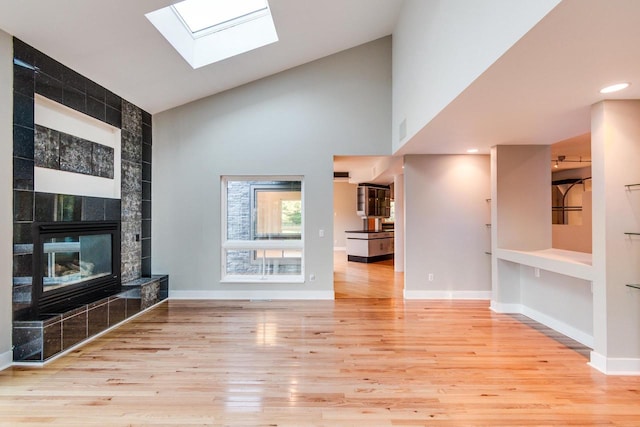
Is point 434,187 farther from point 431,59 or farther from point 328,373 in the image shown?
point 328,373

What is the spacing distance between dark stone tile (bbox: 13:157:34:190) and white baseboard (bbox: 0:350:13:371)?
146 centimetres

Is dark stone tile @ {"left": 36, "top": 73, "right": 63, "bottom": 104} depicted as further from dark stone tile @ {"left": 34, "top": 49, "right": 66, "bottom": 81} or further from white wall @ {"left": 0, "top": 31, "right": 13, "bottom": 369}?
white wall @ {"left": 0, "top": 31, "right": 13, "bottom": 369}

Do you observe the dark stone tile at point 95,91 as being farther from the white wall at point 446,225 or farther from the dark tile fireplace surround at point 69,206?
the white wall at point 446,225

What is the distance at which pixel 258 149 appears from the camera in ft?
17.2

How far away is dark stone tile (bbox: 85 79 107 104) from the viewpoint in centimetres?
388

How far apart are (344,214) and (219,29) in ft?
27.8

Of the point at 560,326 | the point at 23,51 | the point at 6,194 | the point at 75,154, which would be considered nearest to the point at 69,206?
the point at 75,154

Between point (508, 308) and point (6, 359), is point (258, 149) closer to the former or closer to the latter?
point (6, 359)

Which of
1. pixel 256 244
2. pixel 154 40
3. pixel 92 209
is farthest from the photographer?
pixel 256 244

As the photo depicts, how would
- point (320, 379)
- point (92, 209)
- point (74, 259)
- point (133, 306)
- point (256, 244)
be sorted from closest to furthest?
point (320, 379) < point (74, 259) < point (92, 209) < point (133, 306) < point (256, 244)

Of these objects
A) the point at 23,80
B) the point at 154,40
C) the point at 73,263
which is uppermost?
the point at 154,40

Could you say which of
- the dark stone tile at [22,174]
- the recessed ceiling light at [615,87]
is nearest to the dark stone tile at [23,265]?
the dark stone tile at [22,174]

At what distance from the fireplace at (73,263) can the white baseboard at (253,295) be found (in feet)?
3.42

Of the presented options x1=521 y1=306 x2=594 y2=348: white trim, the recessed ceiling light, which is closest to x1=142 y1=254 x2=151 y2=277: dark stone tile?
x1=521 y1=306 x2=594 y2=348: white trim
